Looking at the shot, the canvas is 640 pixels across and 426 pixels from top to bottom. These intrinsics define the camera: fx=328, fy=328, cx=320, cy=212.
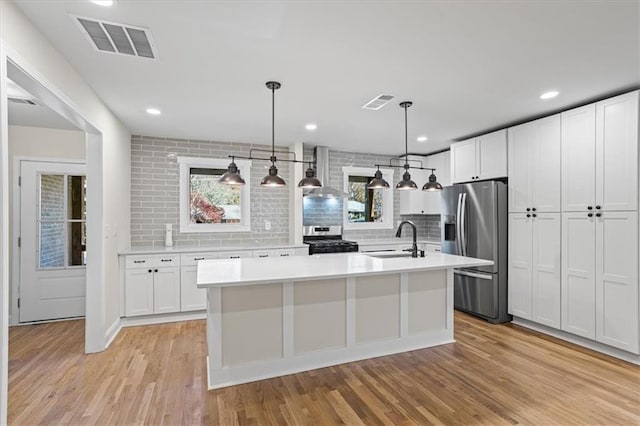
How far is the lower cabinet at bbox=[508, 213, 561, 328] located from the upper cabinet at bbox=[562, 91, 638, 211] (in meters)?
0.36

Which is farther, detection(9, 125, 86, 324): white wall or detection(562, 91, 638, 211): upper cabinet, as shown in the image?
detection(9, 125, 86, 324): white wall

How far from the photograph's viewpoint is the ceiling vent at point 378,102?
3.25 meters

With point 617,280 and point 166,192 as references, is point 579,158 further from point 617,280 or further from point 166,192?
point 166,192

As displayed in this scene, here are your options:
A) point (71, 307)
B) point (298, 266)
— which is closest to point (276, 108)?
point (298, 266)

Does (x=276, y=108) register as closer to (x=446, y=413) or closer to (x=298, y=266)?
(x=298, y=266)

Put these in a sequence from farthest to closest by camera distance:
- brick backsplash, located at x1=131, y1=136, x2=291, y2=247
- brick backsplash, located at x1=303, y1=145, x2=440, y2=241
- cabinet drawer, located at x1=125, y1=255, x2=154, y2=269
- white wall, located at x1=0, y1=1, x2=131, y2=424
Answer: brick backsplash, located at x1=303, y1=145, x2=440, y2=241
brick backsplash, located at x1=131, y1=136, x2=291, y2=247
cabinet drawer, located at x1=125, y1=255, x2=154, y2=269
white wall, located at x1=0, y1=1, x2=131, y2=424

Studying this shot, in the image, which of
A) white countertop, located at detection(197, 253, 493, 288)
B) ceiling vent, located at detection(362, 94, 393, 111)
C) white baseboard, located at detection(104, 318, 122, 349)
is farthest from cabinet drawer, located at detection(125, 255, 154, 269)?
ceiling vent, located at detection(362, 94, 393, 111)

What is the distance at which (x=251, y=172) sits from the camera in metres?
5.32

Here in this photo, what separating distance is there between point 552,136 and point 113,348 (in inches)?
208

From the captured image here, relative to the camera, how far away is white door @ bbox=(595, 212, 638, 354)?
9.83 feet

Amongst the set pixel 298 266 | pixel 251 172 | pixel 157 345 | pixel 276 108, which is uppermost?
pixel 276 108

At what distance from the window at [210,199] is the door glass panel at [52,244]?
1.49 m

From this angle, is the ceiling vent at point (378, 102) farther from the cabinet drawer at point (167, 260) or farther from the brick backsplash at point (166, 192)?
the cabinet drawer at point (167, 260)

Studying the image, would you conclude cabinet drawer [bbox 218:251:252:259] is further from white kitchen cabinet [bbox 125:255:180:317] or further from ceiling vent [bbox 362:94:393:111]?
ceiling vent [bbox 362:94:393:111]
